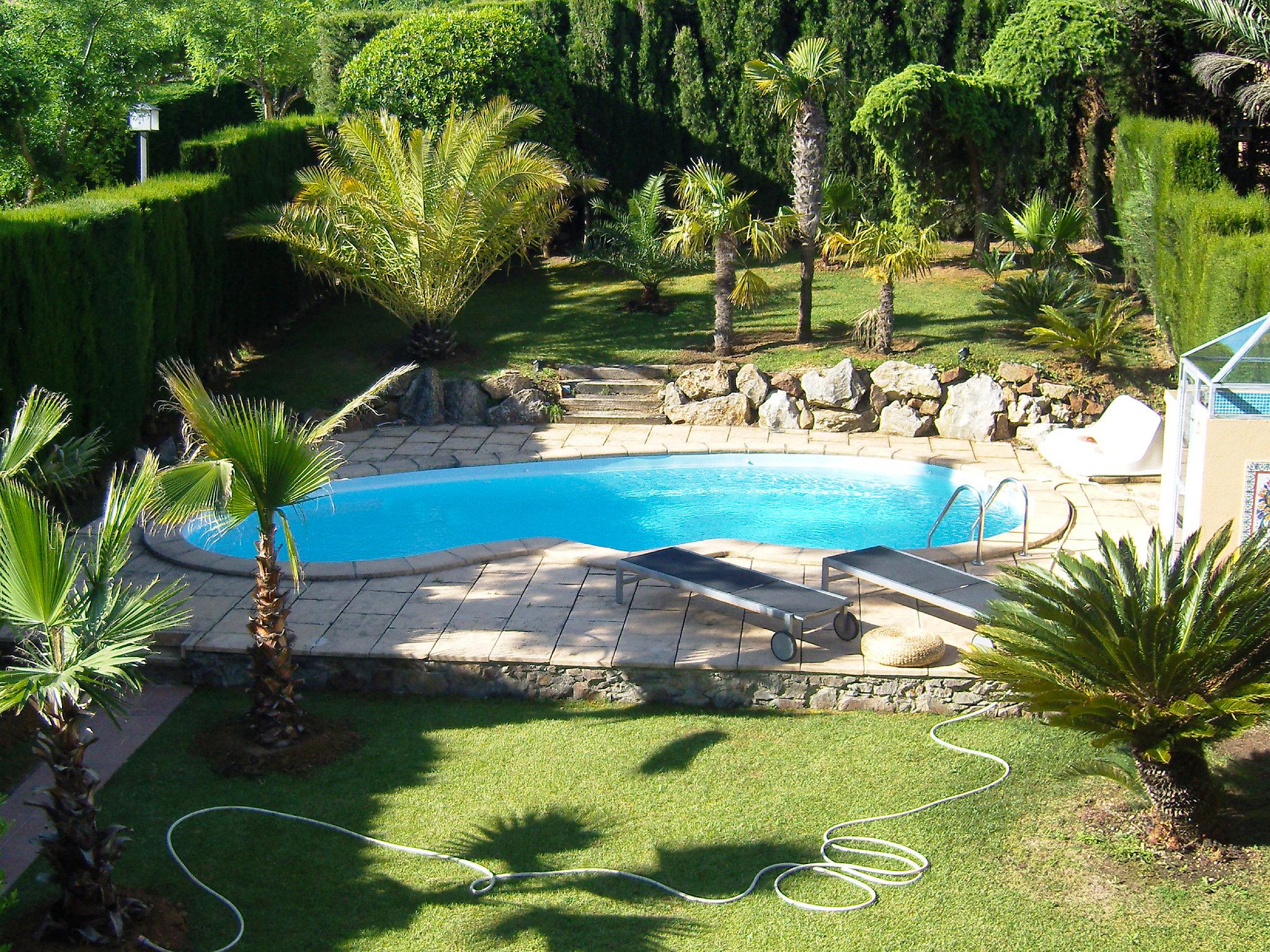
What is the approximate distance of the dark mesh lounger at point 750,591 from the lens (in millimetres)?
7855

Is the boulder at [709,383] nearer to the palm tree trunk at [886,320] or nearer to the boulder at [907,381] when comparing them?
the boulder at [907,381]

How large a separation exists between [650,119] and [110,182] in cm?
796

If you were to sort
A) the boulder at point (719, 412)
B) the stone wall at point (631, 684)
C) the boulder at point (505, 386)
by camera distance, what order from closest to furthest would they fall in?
the stone wall at point (631, 684)
the boulder at point (719, 412)
the boulder at point (505, 386)

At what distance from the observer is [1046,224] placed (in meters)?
14.4

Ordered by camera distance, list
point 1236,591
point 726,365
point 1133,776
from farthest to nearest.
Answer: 1. point 726,365
2. point 1133,776
3. point 1236,591

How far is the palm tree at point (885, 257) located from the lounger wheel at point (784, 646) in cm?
701

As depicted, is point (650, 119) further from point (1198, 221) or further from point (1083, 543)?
point (1083, 543)

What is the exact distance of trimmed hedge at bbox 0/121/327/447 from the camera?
10.4 m

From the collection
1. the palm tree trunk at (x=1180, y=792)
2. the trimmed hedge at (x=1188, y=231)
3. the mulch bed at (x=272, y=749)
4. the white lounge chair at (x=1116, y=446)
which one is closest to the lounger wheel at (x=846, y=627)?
the palm tree trunk at (x=1180, y=792)

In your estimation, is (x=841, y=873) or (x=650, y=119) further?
(x=650, y=119)

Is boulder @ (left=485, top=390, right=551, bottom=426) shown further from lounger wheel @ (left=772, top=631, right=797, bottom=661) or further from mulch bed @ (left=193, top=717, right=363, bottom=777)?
mulch bed @ (left=193, top=717, right=363, bottom=777)

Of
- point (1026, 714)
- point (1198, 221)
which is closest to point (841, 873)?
point (1026, 714)

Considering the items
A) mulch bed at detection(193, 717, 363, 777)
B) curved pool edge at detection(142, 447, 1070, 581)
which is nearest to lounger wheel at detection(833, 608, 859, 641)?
curved pool edge at detection(142, 447, 1070, 581)

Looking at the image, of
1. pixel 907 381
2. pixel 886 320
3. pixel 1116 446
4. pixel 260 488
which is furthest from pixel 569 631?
pixel 886 320
